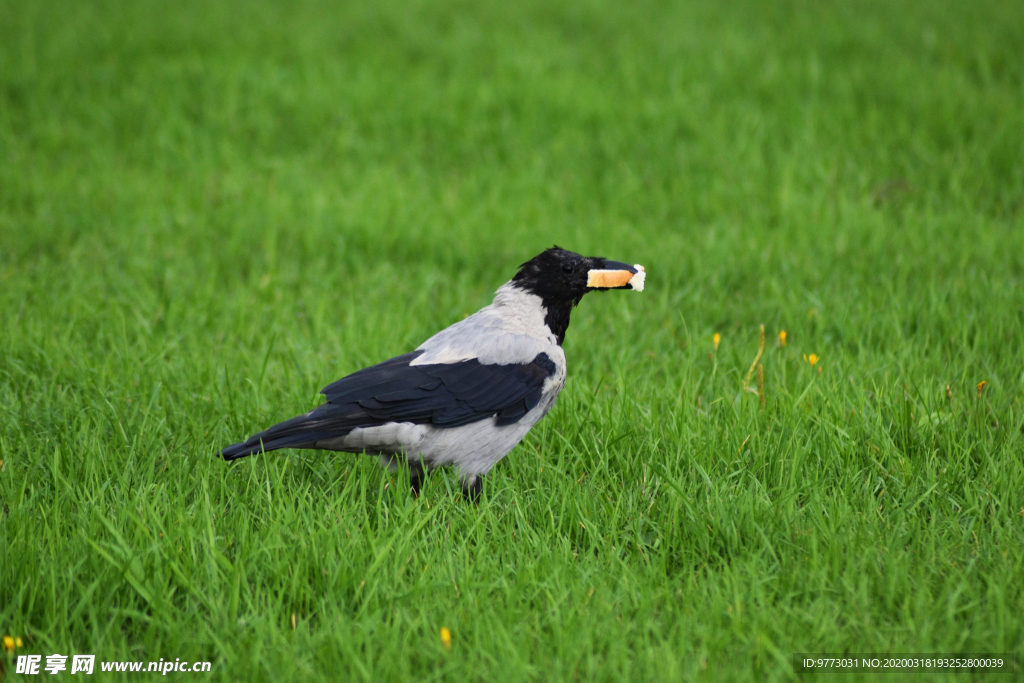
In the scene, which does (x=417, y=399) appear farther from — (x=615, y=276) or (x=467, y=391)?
(x=615, y=276)

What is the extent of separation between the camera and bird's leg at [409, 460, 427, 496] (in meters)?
3.12

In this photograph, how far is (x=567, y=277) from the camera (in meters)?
3.24

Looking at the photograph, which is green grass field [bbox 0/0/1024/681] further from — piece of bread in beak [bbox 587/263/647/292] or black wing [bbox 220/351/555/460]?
piece of bread in beak [bbox 587/263/647/292]

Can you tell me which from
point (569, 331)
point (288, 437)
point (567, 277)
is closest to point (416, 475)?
point (288, 437)

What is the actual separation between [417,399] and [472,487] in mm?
456

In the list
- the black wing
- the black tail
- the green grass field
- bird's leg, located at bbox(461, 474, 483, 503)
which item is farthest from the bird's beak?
the black tail

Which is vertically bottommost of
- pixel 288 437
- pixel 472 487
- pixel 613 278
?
pixel 472 487

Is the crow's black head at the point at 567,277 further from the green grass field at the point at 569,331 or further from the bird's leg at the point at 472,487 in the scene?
the bird's leg at the point at 472,487

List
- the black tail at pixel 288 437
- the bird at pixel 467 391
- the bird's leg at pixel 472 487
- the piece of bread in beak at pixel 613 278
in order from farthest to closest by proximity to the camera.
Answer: the piece of bread in beak at pixel 613 278 < the bird's leg at pixel 472 487 < the bird at pixel 467 391 < the black tail at pixel 288 437

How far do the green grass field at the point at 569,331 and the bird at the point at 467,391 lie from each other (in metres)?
0.19

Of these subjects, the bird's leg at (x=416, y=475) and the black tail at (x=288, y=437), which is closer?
the black tail at (x=288, y=437)

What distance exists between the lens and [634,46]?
29.0ft

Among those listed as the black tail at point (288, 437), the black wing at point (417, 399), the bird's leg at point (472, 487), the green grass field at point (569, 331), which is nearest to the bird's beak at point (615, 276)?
the black wing at point (417, 399)

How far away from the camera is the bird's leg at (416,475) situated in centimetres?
312
